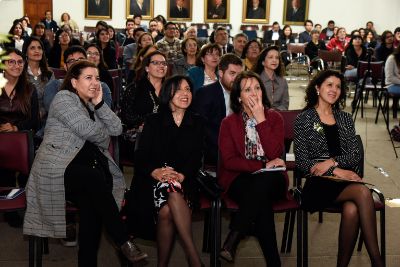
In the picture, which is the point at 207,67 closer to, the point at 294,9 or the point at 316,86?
the point at 316,86

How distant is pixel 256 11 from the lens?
20.1 meters

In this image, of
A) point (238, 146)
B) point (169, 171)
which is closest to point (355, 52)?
point (238, 146)

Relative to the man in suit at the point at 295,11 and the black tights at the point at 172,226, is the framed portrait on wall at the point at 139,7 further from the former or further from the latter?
the black tights at the point at 172,226

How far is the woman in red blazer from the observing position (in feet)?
11.7

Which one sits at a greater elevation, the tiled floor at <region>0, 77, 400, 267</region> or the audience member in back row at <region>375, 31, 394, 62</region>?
the audience member in back row at <region>375, 31, 394, 62</region>

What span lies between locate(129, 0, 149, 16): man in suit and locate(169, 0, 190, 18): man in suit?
0.82 m

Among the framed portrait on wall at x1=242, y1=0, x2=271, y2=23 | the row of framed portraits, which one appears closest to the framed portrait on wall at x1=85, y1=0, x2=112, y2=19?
the row of framed portraits

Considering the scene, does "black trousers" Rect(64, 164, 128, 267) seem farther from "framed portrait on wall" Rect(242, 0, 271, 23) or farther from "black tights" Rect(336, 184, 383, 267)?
"framed portrait on wall" Rect(242, 0, 271, 23)

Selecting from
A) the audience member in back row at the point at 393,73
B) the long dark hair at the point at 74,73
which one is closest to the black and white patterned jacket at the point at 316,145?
the long dark hair at the point at 74,73

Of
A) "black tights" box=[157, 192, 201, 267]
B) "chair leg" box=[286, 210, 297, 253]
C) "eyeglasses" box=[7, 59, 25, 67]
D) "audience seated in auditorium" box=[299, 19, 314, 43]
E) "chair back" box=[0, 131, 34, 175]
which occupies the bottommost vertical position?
"chair leg" box=[286, 210, 297, 253]

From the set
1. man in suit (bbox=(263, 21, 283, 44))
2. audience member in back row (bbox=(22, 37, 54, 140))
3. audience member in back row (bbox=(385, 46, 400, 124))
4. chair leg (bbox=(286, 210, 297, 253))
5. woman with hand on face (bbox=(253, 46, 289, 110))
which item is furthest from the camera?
man in suit (bbox=(263, 21, 283, 44))

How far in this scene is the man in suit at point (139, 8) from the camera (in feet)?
64.6

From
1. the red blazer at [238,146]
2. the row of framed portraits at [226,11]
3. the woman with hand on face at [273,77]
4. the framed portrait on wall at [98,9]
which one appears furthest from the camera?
the row of framed portraits at [226,11]

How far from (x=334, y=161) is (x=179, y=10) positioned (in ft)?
54.5
